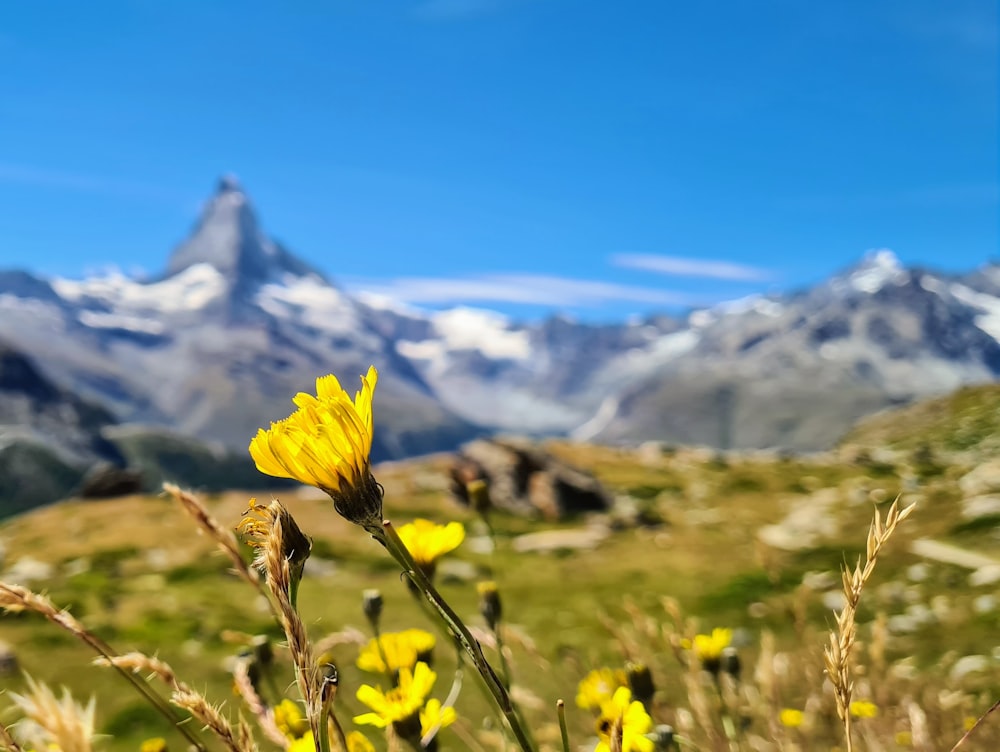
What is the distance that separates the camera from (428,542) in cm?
273

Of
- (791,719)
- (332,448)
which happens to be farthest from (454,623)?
(791,719)

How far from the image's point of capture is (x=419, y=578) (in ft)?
4.44

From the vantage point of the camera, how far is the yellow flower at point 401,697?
2.19 metres

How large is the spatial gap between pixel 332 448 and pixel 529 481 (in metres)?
27.2

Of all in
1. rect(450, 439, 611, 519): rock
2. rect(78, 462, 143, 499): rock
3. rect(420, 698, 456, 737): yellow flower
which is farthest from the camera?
rect(78, 462, 143, 499): rock

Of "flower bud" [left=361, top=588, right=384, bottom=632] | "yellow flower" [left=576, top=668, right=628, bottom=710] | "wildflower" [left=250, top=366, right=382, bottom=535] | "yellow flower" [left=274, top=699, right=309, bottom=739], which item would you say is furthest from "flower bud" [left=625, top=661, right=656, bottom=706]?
"wildflower" [left=250, top=366, right=382, bottom=535]

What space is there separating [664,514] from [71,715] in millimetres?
23086

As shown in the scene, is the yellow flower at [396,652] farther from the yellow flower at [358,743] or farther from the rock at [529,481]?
the rock at [529,481]

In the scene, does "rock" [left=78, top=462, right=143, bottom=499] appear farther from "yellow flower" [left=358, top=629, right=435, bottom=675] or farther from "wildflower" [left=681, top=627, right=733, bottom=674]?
"wildflower" [left=681, top=627, right=733, bottom=674]

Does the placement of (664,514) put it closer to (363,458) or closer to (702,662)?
(702,662)

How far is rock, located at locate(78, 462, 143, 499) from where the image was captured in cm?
3981

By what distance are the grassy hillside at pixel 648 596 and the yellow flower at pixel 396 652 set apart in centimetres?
36

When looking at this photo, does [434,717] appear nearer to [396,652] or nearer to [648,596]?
[396,652]

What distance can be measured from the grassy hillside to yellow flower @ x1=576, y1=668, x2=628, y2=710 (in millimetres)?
174
